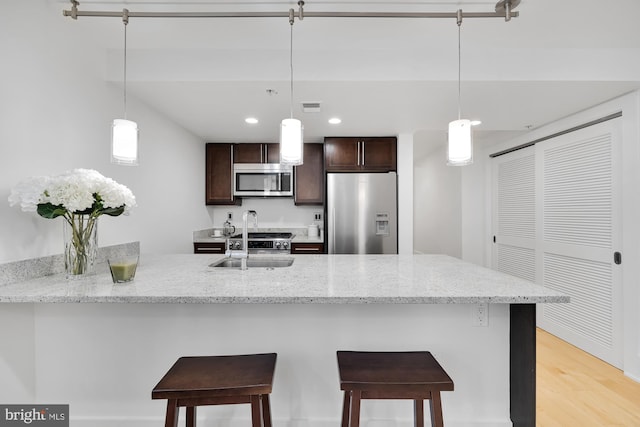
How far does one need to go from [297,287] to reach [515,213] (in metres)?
3.44

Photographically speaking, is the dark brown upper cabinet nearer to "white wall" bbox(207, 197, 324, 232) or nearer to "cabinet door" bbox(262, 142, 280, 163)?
"cabinet door" bbox(262, 142, 280, 163)

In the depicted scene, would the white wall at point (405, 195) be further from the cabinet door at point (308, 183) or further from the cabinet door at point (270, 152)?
the cabinet door at point (270, 152)

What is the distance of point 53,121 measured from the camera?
5.74 ft

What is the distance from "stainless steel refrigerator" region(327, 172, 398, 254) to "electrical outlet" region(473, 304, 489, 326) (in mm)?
2015

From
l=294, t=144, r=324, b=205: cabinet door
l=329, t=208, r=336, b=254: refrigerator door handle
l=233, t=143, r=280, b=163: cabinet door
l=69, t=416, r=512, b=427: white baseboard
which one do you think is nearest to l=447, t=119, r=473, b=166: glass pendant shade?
l=69, t=416, r=512, b=427: white baseboard

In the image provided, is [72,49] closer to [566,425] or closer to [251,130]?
[251,130]

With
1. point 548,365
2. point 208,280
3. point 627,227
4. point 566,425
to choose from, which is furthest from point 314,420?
point 627,227

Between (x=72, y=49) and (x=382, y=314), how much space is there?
2.31m

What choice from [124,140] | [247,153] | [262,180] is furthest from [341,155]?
[124,140]

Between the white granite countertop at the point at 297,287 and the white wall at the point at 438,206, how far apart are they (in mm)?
3151

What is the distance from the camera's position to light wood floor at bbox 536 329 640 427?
1.90 meters

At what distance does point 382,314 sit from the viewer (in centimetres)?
156

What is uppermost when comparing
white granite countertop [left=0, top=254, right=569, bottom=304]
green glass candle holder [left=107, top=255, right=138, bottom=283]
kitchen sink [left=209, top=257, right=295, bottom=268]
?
green glass candle holder [left=107, top=255, right=138, bottom=283]

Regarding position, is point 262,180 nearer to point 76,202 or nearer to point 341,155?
point 341,155
